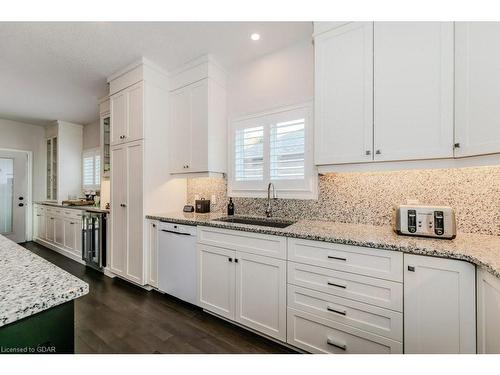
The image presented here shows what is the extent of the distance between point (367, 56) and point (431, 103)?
1.85ft

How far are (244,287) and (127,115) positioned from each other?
7.88 ft

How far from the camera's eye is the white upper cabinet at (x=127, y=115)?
8.89 ft

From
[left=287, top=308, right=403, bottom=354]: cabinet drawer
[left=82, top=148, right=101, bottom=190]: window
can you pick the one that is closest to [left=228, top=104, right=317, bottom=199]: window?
[left=287, top=308, right=403, bottom=354]: cabinet drawer

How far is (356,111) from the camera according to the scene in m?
1.77

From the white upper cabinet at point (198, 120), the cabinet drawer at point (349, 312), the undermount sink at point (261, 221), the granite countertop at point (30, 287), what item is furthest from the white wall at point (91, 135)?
the cabinet drawer at point (349, 312)

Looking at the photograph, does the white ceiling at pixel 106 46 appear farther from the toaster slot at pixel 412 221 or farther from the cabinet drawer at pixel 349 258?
the cabinet drawer at pixel 349 258

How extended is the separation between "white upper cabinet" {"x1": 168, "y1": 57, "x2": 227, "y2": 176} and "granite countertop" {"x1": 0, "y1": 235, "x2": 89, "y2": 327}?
1827 mm

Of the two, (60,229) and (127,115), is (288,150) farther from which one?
(60,229)

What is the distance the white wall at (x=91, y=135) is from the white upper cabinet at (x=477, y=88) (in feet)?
18.3

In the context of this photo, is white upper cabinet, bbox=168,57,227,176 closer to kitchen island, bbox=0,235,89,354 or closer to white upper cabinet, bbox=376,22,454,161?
white upper cabinet, bbox=376,22,454,161

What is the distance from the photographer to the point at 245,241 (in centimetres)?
194

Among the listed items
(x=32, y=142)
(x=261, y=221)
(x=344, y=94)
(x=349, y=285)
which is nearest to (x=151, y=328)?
(x=261, y=221)
